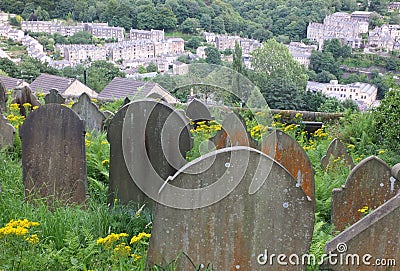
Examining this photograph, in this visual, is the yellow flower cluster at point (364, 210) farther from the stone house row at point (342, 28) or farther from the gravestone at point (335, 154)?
the stone house row at point (342, 28)

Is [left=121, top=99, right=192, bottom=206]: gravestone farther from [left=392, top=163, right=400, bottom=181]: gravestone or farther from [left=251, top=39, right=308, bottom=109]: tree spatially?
[left=251, top=39, right=308, bottom=109]: tree

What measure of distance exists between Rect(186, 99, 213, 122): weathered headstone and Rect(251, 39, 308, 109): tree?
647 centimetres

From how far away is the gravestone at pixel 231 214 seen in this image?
3090 mm

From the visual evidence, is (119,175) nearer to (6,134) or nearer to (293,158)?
(293,158)

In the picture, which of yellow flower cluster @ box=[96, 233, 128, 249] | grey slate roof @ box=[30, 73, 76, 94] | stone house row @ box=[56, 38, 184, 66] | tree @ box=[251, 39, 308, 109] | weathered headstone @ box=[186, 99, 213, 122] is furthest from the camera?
stone house row @ box=[56, 38, 184, 66]

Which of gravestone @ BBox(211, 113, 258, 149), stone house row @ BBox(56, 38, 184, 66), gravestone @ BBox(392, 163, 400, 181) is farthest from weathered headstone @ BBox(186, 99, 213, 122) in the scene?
stone house row @ BBox(56, 38, 184, 66)

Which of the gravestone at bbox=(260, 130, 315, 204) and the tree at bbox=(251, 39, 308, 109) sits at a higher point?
the gravestone at bbox=(260, 130, 315, 204)

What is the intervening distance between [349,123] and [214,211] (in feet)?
21.4

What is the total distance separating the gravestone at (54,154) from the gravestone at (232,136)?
5.15 ft

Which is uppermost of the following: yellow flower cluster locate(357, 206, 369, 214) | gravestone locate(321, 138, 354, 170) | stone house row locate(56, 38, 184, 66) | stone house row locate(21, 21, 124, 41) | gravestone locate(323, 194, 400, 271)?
gravestone locate(323, 194, 400, 271)

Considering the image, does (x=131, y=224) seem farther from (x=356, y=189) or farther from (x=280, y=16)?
(x=280, y=16)

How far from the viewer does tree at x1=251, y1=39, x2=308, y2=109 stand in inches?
548

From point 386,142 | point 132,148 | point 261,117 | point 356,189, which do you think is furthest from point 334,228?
point 261,117

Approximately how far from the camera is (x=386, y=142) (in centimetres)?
777
